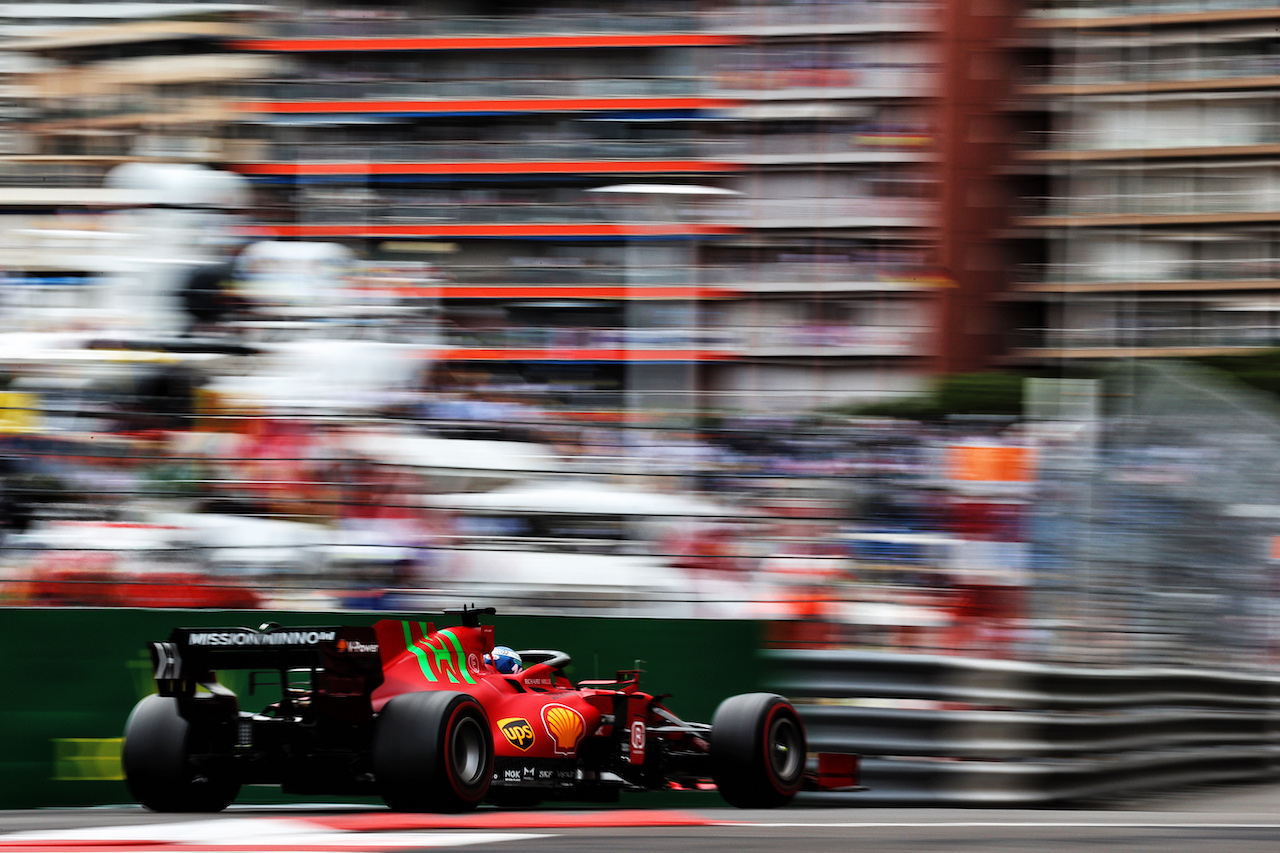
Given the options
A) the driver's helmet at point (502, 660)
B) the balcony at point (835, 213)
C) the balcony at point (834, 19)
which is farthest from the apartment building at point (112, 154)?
the balcony at point (835, 213)

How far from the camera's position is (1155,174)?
36656 millimetres

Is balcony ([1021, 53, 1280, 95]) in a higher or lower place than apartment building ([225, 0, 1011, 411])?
higher

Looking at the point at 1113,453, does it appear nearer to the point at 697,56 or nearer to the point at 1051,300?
the point at 697,56

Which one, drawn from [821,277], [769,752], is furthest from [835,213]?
[769,752]

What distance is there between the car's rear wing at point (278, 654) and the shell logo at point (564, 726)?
107 centimetres

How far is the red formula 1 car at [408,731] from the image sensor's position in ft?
21.7

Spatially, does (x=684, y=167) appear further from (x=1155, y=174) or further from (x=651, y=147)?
(x=1155, y=174)

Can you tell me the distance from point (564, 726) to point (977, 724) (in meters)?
1.94

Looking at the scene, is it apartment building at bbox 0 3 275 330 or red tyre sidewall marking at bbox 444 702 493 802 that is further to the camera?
apartment building at bbox 0 3 275 330

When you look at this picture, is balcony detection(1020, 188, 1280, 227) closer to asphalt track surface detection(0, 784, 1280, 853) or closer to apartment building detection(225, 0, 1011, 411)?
apartment building detection(225, 0, 1011, 411)

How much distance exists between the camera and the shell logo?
24.9 feet

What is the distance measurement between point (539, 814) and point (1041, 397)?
143 inches

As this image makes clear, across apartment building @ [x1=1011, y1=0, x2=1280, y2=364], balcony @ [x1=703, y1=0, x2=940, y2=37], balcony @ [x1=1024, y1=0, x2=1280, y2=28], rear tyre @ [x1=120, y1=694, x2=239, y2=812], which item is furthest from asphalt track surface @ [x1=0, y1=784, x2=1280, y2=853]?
balcony @ [x1=1024, y1=0, x2=1280, y2=28]

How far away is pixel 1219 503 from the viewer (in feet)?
31.4
